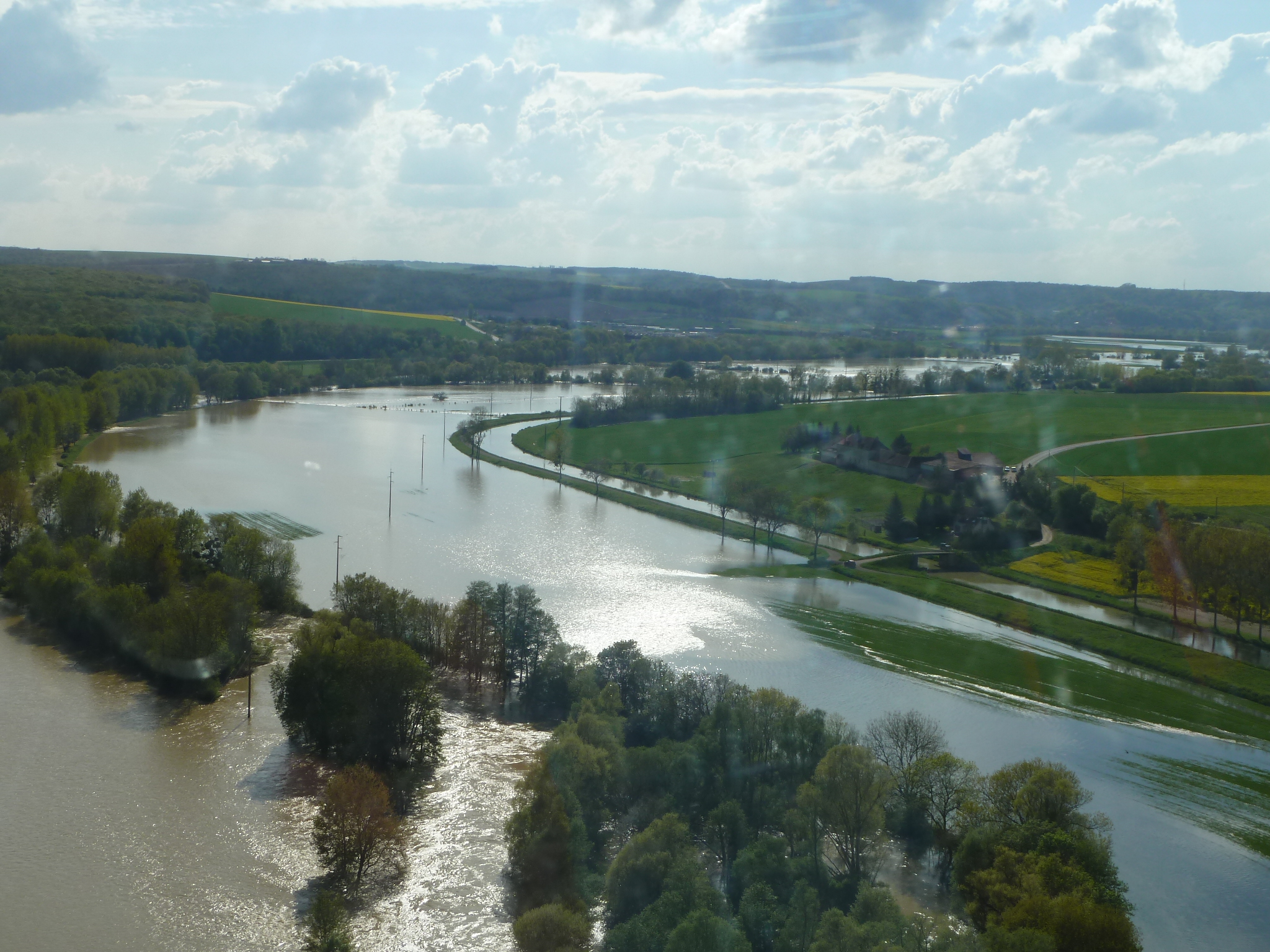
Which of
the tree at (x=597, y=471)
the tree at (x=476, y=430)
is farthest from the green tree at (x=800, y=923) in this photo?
the tree at (x=476, y=430)

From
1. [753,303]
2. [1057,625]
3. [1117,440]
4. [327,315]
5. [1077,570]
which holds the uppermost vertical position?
[753,303]

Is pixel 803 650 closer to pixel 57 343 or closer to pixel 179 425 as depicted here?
pixel 179 425

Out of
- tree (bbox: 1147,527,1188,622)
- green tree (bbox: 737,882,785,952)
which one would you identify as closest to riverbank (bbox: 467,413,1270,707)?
tree (bbox: 1147,527,1188,622)

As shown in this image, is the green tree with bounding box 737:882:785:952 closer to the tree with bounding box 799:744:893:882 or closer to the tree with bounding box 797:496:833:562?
the tree with bounding box 799:744:893:882

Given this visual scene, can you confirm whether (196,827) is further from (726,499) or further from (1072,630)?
(726,499)

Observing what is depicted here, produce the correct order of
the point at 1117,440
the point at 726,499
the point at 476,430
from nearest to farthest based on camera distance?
the point at 726,499
the point at 1117,440
the point at 476,430

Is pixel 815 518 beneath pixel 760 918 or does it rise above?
above

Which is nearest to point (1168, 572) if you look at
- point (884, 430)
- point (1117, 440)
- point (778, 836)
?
point (778, 836)
